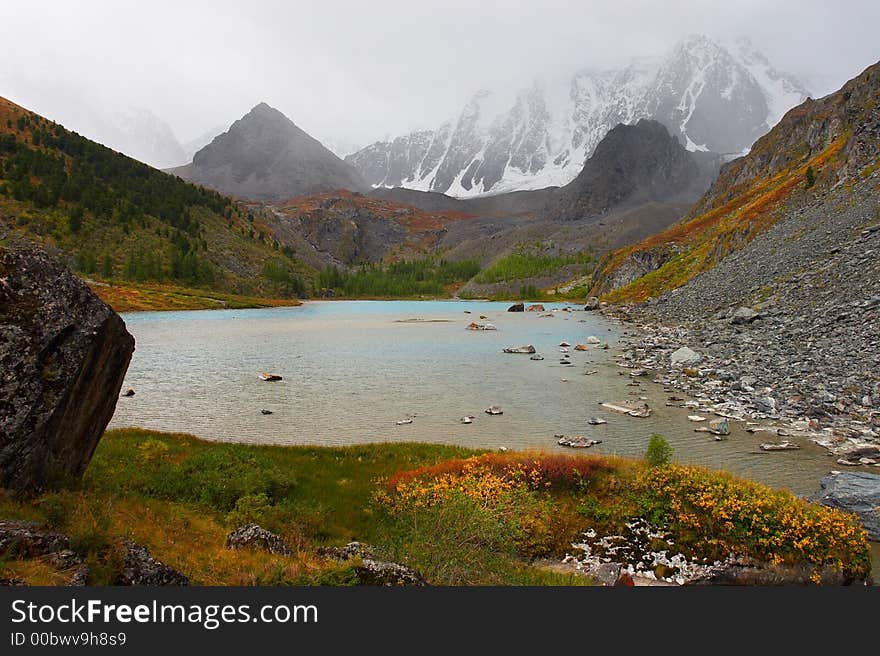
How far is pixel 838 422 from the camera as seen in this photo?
2361cm

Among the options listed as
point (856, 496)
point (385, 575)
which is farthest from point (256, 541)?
point (856, 496)

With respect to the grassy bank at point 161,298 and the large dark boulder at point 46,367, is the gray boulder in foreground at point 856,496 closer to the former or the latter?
the large dark boulder at point 46,367

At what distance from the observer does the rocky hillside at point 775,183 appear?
8788 centimetres

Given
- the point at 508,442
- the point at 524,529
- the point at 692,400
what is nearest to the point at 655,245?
the point at 692,400

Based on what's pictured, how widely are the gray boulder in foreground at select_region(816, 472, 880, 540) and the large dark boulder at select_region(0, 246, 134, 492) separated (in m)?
20.9

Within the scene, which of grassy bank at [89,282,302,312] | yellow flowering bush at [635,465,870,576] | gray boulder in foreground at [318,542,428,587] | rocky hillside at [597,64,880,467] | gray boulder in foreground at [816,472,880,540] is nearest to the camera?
gray boulder in foreground at [318,542,428,587]

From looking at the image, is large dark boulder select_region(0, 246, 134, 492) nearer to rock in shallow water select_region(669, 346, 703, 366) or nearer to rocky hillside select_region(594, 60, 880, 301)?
rock in shallow water select_region(669, 346, 703, 366)

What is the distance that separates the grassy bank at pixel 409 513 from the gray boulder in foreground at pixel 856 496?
9.47 feet

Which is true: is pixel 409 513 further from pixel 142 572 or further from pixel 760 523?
pixel 760 523

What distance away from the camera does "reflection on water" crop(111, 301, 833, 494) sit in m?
24.5

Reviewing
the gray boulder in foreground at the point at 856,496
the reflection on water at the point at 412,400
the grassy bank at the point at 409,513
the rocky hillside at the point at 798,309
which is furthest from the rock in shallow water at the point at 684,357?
the grassy bank at the point at 409,513

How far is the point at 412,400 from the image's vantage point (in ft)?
120

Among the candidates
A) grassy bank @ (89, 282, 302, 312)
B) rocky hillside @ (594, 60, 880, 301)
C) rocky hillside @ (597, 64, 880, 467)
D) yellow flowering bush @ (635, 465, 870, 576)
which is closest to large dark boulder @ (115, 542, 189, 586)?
yellow flowering bush @ (635, 465, 870, 576)

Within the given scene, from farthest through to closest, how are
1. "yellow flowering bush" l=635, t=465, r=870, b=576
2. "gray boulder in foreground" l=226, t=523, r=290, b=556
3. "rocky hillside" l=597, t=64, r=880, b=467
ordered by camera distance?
"rocky hillside" l=597, t=64, r=880, b=467 → "yellow flowering bush" l=635, t=465, r=870, b=576 → "gray boulder in foreground" l=226, t=523, r=290, b=556
